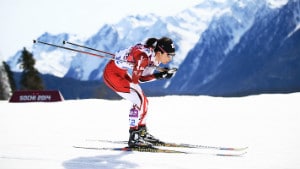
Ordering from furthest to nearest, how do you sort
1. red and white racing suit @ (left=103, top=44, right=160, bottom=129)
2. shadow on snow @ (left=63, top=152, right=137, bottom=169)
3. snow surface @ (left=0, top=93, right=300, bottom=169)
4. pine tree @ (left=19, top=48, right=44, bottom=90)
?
pine tree @ (left=19, top=48, right=44, bottom=90) → red and white racing suit @ (left=103, top=44, right=160, bottom=129) → snow surface @ (left=0, top=93, right=300, bottom=169) → shadow on snow @ (left=63, top=152, right=137, bottom=169)

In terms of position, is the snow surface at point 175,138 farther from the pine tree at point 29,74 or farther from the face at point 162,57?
the pine tree at point 29,74

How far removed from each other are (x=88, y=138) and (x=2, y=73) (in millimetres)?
66877

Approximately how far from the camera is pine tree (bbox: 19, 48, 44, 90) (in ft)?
206

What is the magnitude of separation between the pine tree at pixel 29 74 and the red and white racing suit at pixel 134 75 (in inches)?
2307

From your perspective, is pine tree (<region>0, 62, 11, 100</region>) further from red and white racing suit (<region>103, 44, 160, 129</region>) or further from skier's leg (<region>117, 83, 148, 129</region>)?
skier's leg (<region>117, 83, 148, 129</region>)

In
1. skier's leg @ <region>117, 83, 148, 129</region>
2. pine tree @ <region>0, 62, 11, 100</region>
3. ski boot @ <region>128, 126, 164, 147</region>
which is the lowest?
ski boot @ <region>128, 126, 164, 147</region>

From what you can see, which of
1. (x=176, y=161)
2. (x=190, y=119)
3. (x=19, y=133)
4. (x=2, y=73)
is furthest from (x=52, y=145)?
(x=2, y=73)

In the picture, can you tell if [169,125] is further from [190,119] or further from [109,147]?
[109,147]

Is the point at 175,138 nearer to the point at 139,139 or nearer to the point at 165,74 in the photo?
the point at 139,139

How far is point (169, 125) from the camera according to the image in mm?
9719

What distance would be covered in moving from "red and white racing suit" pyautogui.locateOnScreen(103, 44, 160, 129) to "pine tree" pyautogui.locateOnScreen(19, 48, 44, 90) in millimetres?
58602

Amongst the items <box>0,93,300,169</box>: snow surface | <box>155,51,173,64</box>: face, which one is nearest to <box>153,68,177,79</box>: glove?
<box>155,51,173,64</box>: face

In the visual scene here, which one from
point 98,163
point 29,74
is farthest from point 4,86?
point 98,163

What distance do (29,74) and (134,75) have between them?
6021cm
